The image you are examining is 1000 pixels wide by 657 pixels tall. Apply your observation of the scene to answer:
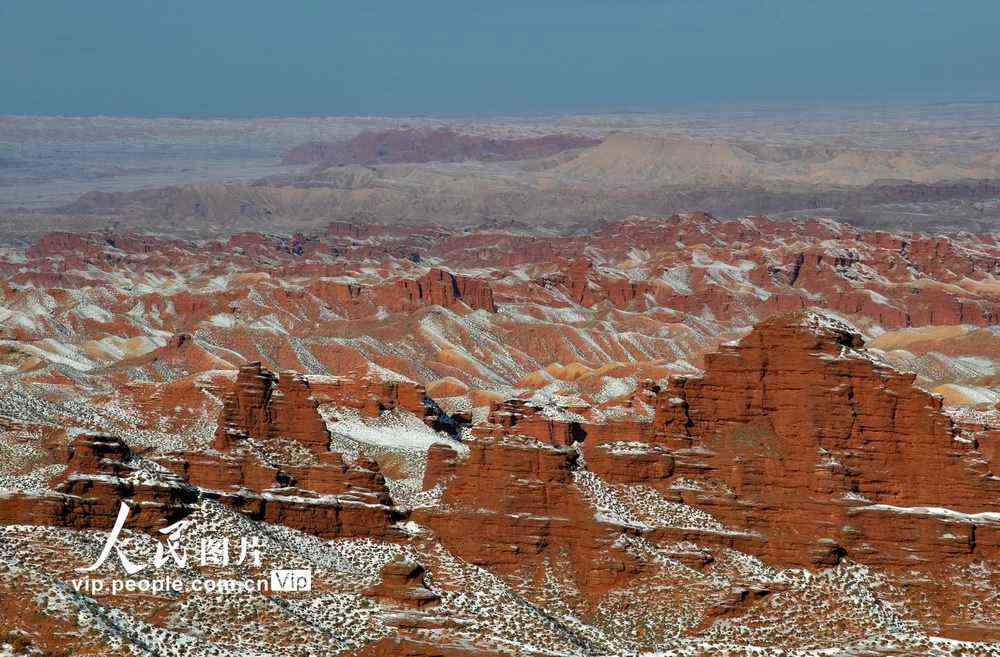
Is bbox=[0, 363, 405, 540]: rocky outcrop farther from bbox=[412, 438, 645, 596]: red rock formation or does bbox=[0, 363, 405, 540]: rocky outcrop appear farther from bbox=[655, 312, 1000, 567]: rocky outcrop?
bbox=[655, 312, 1000, 567]: rocky outcrop

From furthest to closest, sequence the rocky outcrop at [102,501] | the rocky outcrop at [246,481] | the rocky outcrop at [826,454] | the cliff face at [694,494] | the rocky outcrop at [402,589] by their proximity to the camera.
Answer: the rocky outcrop at [826,454]
the cliff face at [694,494]
the rocky outcrop at [246,481]
the rocky outcrop at [402,589]
the rocky outcrop at [102,501]

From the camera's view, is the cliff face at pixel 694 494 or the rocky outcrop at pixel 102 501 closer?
the rocky outcrop at pixel 102 501

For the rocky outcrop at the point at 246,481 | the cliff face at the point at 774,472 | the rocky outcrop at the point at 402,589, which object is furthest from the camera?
the cliff face at the point at 774,472

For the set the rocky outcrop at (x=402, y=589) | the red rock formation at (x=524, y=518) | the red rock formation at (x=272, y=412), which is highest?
the red rock formation at (x=272, y=412)

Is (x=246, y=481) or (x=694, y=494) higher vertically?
(x=246, y=481)

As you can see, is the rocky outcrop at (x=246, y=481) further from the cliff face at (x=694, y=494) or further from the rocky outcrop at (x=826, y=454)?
the rocky outcrop at (x=826, y=454)

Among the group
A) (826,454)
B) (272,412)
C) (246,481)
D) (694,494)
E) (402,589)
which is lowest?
(402,589)

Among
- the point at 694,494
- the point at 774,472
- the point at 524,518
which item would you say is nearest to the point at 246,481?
the point at 524,518

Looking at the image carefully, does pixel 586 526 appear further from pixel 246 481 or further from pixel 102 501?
pixel 102 501

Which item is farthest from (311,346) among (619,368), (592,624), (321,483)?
(592,624)

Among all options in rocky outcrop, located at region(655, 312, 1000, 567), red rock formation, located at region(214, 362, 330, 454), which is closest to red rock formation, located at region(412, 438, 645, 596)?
rocky outcrop, located at region(655, 312, 1000, 567)

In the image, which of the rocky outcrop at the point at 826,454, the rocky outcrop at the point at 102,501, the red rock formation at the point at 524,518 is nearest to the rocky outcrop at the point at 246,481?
the rocky outcrop at the point at 102,501

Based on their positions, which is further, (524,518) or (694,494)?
(694,494)
